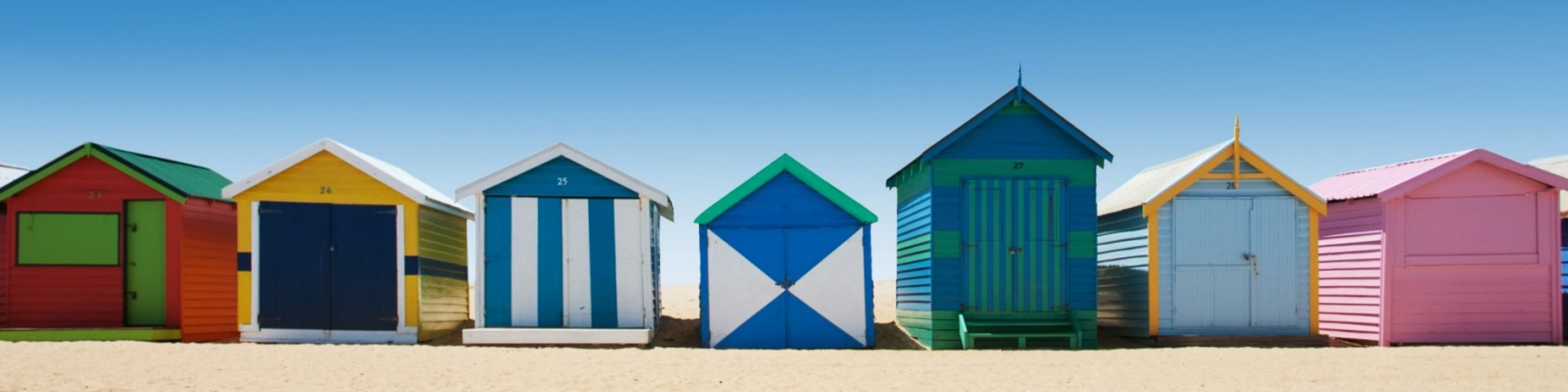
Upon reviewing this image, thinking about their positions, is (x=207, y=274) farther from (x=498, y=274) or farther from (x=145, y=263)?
(x=498, y=274)

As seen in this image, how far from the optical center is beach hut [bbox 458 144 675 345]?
1591 centimetres

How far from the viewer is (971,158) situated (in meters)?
16.0

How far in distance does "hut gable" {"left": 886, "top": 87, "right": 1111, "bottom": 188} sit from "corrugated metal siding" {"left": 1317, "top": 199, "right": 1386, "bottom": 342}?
377 cm

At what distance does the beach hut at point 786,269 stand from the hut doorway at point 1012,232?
4.42 feet

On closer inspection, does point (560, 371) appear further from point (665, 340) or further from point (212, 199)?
point (212, 199)

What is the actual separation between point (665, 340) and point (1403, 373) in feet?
28.9

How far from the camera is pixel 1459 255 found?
651 inches

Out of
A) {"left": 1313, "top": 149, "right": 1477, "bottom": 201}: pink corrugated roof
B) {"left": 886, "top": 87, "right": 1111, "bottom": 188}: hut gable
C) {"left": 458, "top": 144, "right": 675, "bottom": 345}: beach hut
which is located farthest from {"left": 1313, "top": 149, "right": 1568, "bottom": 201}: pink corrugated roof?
{"left": 458, "top": 144, "right": 675, "bottom": 345}: beach hut

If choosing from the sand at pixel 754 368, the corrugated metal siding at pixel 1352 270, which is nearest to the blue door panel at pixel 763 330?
the sand at pixel 754 368

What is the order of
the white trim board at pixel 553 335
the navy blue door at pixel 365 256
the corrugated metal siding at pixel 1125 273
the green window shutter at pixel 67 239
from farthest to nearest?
the green window shutter at pixel 67 239 < the corrugated metal siding at pixel 1125 273 < the navy blue door at pixel 365 256 < the white trim board at pixel 553 335

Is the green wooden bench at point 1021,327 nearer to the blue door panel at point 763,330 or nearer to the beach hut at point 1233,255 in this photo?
the beach hut at point 1233,255

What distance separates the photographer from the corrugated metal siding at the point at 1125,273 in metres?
16.5

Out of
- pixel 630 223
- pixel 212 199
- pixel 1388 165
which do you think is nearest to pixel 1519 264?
pixel 1388 165

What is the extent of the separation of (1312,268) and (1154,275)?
2.10m
